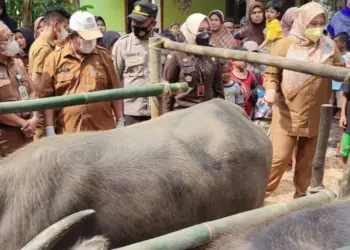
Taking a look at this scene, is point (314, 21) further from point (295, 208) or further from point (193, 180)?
point (295, 208)

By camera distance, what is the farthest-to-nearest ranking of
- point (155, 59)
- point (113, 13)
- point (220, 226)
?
point (113, 13)
point (155, 59)
point (220, 226)

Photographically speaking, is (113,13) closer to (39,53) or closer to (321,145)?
(39,53)

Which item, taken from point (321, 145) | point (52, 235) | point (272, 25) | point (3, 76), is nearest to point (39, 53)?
point (3, 76)

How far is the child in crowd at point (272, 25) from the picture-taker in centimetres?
830

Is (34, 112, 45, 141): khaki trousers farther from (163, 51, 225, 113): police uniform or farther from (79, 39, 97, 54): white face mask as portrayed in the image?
(163, 51, 225, 113): police uniform

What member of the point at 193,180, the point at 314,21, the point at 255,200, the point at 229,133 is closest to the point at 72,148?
the point at 193,180

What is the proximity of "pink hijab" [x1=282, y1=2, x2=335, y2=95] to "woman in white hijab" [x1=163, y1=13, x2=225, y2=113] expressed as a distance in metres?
0.70

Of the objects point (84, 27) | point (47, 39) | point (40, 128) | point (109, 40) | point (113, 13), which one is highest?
point (84, 27)

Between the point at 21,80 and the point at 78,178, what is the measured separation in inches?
72.8

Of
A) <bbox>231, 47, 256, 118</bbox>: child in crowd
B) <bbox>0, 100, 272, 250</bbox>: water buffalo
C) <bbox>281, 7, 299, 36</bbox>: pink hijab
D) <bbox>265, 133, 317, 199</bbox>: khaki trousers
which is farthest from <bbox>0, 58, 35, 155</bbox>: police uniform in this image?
<bbox>281, 7, 299, 36</bbox>: pink hijab

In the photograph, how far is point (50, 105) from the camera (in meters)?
2.92

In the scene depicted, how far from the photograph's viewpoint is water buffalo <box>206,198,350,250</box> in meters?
1.49

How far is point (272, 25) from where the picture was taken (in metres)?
8.62

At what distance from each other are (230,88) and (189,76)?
129cm
